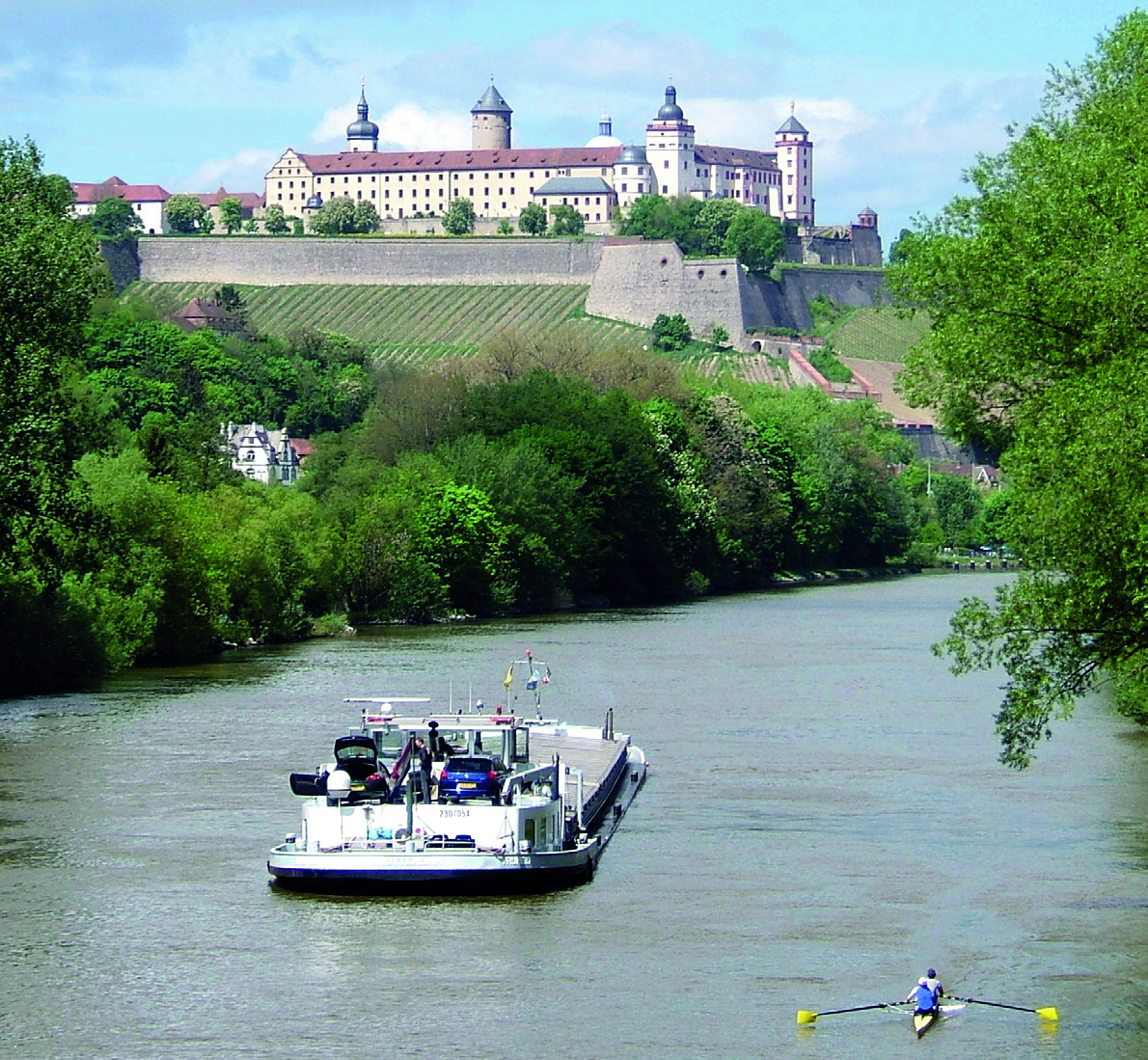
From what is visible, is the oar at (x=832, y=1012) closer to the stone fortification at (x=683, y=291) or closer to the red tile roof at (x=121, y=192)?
the stone fortification at (x=683, y=291)

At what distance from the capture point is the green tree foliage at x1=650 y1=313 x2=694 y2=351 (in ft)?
435

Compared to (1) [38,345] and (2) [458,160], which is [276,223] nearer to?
(2) [458,160]

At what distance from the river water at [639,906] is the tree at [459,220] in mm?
131228

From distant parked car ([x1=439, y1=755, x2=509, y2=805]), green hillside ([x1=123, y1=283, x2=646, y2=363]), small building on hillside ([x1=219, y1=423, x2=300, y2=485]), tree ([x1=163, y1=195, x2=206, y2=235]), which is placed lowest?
distant parked car ([x1=439, y1=755, x2=509, y2=805])

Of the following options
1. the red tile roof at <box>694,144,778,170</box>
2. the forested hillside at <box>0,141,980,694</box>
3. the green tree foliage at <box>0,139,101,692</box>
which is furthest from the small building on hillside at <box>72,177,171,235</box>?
the green tree foliage at <box>0,139,101,692</box>

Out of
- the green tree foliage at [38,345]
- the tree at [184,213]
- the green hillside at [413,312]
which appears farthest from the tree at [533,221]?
the green tree foliage at [38,345]

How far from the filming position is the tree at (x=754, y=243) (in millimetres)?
148000

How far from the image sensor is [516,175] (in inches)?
7264

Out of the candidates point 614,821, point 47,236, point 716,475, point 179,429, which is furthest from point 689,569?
point 614,821

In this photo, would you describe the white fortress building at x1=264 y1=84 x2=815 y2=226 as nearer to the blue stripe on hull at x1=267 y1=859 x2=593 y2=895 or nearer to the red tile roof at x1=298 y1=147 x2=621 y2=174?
the red tile roof at x1=298 y1=147 x2=621 y2=174

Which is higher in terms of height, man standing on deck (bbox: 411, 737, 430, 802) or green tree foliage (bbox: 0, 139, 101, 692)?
green tree foliage (bbox: 0, 139, 101, 692)

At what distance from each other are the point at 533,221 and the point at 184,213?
26402mm

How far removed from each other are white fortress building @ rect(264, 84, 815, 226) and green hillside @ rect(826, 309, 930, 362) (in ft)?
107

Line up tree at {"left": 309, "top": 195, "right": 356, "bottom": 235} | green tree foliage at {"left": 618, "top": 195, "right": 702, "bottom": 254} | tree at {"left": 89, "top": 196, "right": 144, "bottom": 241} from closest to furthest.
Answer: green tree foliage at {"left": 618, "top": 195, "right": 702, "bottom": 254} < tree at {"left": 89, "top": 196, "right": 144, "bottom": 241} < tree at {"left": 309, "top": 195, "right": 356, "bottom": 235}
